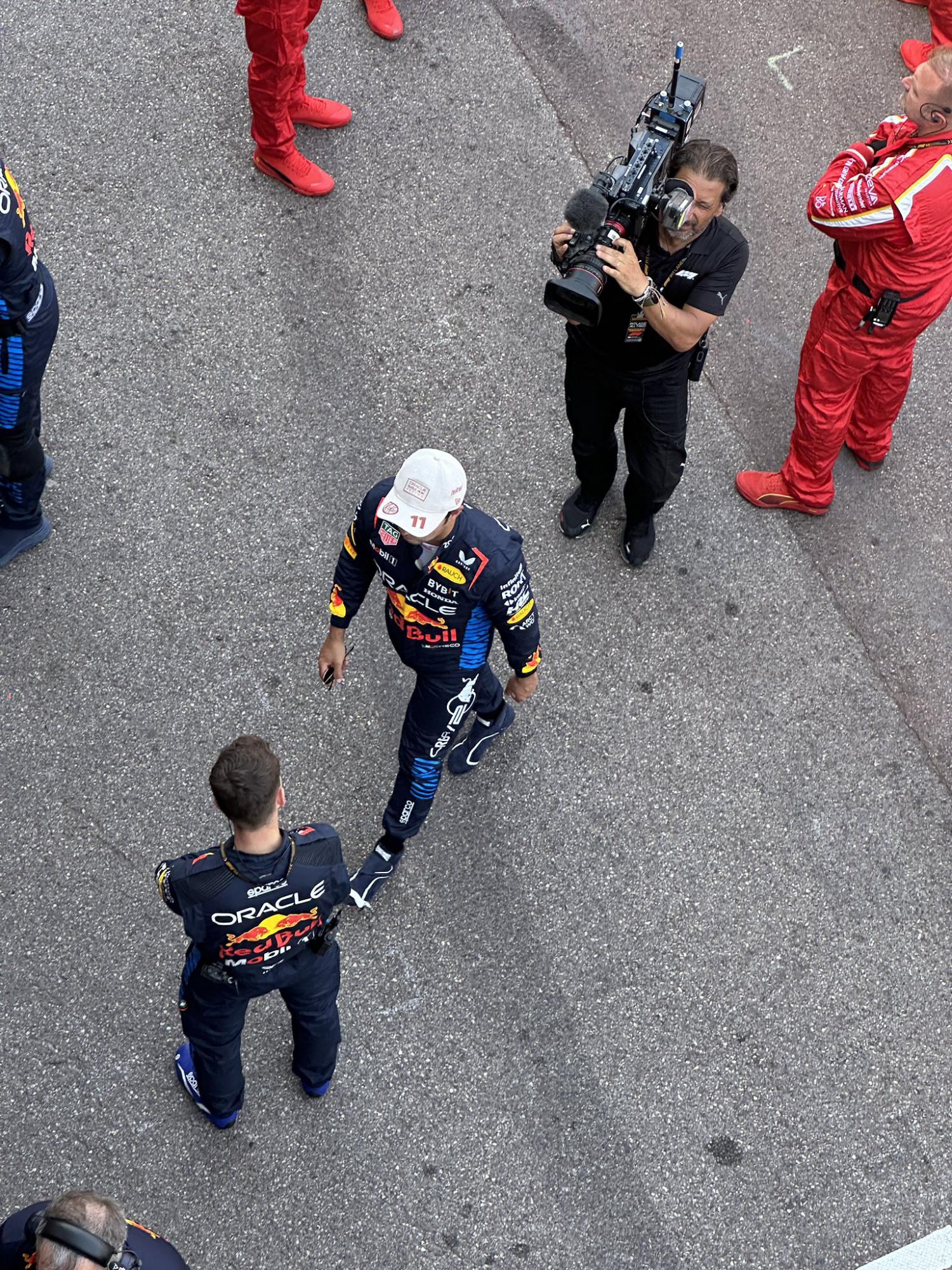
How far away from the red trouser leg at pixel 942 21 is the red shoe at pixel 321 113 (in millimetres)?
3473

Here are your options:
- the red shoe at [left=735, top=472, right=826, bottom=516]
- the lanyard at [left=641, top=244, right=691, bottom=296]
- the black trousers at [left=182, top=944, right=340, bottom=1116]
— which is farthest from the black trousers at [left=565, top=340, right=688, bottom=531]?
the black trousers at [left=182, top=944, right=340, bottom=1116]

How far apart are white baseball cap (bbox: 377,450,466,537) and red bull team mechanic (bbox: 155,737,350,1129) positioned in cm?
81

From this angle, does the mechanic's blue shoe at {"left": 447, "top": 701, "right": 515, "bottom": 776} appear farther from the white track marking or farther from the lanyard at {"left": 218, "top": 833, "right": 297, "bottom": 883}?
the white track marking

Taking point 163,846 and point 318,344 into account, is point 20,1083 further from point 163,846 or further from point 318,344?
point 318,344

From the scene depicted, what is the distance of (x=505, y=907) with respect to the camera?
4.61 metres

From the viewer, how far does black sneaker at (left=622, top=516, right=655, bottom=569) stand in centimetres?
534

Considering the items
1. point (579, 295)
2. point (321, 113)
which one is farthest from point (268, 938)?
point (321, 113)

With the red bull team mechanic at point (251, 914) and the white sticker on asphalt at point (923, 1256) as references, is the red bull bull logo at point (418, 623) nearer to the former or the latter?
the red bull team mechanic at point (251, 914)

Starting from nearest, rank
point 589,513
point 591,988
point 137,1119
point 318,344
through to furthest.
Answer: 1. point 137,1119
2. point 591,988
3. point 589,513
4. point 318,344

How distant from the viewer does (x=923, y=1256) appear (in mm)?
4098

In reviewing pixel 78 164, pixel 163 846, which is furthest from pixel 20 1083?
pixel 78 164

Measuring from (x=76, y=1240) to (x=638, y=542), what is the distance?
11.8 ft

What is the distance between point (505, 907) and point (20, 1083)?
5.95ft

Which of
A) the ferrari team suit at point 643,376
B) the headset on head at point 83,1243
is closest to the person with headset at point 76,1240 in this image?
the headset on head at point 83,1243
